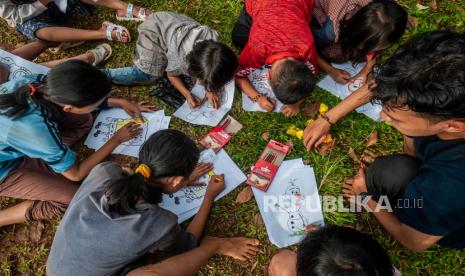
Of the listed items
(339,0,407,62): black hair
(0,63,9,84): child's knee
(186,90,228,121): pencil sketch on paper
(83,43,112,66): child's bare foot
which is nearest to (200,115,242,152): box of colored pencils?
(186,90,228,121): pencil sketch on paper

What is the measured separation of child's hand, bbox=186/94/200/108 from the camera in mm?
2879

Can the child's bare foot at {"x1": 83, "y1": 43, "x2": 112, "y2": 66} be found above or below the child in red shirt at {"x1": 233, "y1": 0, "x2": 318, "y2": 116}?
below

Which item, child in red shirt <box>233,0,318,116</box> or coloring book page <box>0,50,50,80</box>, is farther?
coloring book page <box>0,50,50,80</box>

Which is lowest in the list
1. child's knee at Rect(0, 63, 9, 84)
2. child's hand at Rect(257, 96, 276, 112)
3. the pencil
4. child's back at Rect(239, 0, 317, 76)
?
the pencil

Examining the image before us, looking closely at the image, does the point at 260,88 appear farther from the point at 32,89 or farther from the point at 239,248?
the point at 32,89

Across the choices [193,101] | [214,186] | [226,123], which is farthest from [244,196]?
[193,101]

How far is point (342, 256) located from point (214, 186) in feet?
4.12

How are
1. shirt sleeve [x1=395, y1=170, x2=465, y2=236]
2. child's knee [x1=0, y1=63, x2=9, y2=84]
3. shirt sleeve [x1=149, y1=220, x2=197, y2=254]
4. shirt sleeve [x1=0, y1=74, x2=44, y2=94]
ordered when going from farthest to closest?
child's knee [x1=0, y1=63, x2=9, y2=84] → shirt sleeve [x1=0, y1=74, x2=44, y2=94] → shirt sleeve [x1=149, y1=220, x2=197, y2=254] → shirt sleeve [x1=395, y1=170, x2=465, y2=236]

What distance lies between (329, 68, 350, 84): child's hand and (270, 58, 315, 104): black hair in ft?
1.88

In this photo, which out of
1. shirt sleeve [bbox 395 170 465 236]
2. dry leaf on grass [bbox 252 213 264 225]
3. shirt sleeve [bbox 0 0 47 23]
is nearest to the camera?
shirt sleeve [bbox 395 170 465 236]

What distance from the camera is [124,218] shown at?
181 centimetres

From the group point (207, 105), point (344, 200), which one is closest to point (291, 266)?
point (344, 200)

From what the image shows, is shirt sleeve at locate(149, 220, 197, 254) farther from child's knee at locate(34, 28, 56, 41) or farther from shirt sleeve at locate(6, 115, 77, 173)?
child's knee at locate(34, 28, 56, 41)

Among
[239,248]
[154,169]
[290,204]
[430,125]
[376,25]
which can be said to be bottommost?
[239,248]
